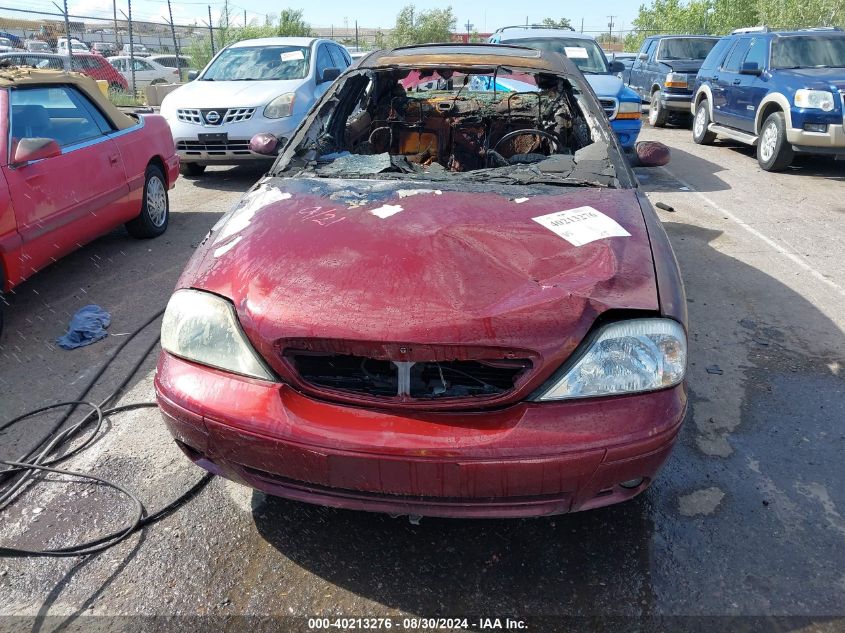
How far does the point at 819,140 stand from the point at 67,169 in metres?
8.23

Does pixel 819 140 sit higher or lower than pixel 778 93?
lower

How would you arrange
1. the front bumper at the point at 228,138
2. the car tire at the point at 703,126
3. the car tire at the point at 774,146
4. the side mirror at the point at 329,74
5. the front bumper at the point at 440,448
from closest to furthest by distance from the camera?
the front bumper at the point at 440,448 < the front bumper at the point at 228,138 < the side mirror at the point at 329,74 < the car tire at the point at 774,146 < the car tire at the point at 703,126

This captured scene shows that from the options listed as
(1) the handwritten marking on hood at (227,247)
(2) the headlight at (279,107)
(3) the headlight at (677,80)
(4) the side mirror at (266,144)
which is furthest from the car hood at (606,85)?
(1) the handwritten marking on hood at (227,247)

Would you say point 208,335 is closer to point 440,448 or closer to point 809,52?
point 440,448

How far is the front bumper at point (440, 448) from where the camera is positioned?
178 cm

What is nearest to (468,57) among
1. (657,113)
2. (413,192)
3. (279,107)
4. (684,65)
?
(413,192)

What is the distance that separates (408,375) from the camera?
6.19ft

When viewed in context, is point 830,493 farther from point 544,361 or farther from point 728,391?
point 544,361

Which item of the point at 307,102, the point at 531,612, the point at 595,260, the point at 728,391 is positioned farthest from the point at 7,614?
the point at 307,102

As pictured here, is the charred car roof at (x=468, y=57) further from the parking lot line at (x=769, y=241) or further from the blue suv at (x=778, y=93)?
the blue suv at (x=778, y=93)

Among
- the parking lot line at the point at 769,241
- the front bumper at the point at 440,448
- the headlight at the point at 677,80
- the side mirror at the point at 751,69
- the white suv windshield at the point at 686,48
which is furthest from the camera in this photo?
the white suv windshield at the point at 686,48

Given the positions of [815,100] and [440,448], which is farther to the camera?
[815,100]

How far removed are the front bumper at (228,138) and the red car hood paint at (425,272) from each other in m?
5.21

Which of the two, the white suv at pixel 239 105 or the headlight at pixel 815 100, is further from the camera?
the headlight at pixel 815 100
